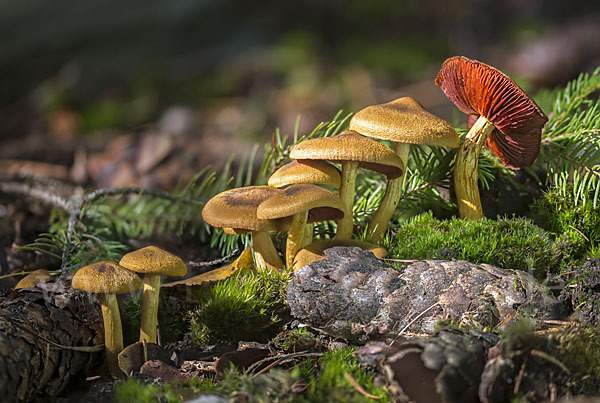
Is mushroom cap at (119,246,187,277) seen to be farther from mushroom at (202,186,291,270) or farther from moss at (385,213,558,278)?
moss at (385,213,558,278)

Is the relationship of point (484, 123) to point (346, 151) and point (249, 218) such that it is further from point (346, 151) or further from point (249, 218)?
point (249, 218)

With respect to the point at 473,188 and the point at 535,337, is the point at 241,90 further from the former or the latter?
the point at 535,337

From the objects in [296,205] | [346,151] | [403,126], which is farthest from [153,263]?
[403,126]

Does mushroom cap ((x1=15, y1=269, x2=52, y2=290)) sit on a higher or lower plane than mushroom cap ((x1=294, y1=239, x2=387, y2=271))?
lower

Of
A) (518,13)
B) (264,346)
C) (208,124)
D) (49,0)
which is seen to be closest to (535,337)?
(264,346)

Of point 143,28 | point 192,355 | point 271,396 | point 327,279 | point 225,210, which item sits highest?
point 143,28

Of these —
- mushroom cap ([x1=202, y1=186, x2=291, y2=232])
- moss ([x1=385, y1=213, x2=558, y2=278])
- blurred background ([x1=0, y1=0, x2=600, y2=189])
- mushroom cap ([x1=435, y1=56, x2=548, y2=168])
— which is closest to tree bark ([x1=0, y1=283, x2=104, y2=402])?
mushroom cap ([x1=202, y1=186, x2=291, y2=232])

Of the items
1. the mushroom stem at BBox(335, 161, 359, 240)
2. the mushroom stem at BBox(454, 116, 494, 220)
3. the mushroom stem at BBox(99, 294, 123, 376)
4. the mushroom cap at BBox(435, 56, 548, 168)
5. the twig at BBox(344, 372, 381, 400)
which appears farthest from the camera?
the mushroom stem at BBox(454, 116, 494, 220)
